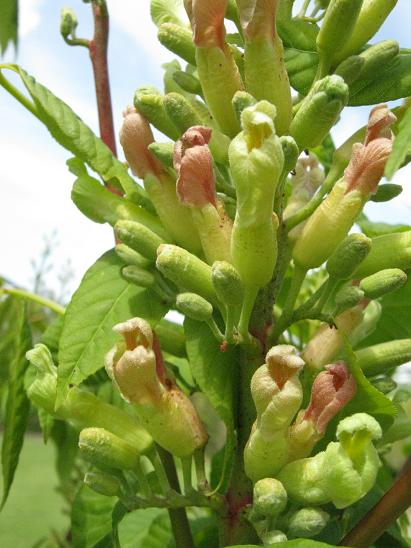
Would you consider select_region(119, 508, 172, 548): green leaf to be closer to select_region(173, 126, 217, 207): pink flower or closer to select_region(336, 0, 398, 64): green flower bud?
select_region(173, 126, 217, 207): pink flower

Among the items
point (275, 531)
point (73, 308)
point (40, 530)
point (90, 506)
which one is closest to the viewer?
point (275, 531)

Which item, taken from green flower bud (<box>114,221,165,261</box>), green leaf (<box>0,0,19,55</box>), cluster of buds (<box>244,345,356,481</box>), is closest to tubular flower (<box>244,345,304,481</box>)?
cluster of buds (<box>244,345,356,481</box>)

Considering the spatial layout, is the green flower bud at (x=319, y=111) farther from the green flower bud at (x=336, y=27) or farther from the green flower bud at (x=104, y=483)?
the green flower bud at (x=104, y=483)

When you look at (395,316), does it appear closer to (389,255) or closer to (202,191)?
(389,255)

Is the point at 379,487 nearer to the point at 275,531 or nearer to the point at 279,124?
the point at 275,531

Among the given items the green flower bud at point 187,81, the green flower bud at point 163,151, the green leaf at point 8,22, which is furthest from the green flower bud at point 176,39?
the green leaf at point 8,22

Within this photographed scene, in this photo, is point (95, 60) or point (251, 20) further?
point (95, 60)

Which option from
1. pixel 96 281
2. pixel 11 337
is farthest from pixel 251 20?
pixel 11 337
